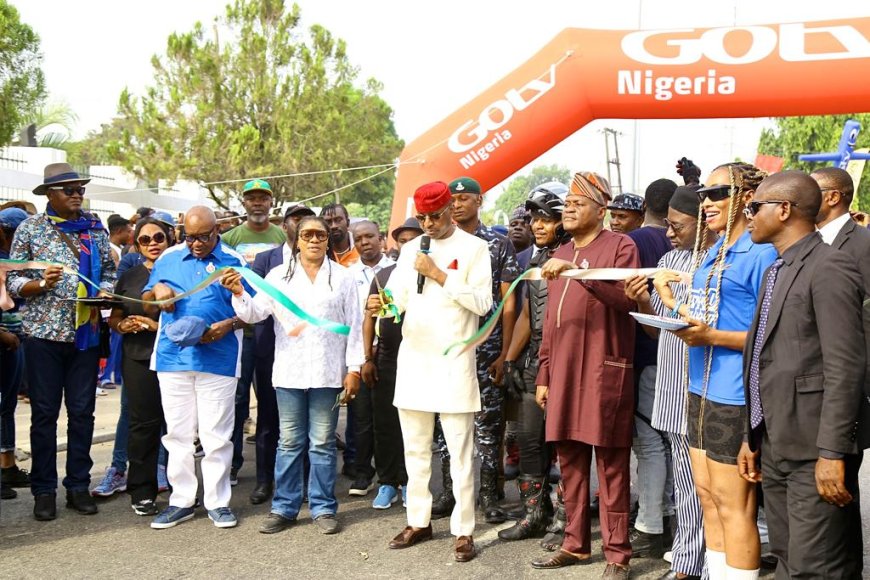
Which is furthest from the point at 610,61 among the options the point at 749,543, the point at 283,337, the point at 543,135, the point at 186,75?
the point at 186,75

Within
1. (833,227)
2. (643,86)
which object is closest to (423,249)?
(833,227)

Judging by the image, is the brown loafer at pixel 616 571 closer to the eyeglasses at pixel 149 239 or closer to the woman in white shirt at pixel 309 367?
the woman in white shirt at pixel 309 367

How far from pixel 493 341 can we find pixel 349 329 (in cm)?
99

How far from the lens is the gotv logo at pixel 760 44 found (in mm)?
→ 8883

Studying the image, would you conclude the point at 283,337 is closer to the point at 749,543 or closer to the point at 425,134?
the point at 749,543

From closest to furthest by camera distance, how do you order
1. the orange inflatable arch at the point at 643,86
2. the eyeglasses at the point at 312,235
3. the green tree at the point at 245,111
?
the eyeglasses at the point at 312,235, the orange inflatable arch at the point at 643,86, the green tree at the point at 245,111

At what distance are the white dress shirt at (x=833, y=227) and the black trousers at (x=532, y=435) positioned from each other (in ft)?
6.29

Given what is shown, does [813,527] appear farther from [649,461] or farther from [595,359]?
[649,461]

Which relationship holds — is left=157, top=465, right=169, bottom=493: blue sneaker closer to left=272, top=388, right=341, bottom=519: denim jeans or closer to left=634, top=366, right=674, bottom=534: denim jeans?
left=272, top=388, right=341, bottom=519: denim jeans

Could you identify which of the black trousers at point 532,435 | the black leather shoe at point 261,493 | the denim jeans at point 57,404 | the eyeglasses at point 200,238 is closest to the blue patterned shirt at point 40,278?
the denim jeans at point 57,404

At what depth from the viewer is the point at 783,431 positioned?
3.84 metres

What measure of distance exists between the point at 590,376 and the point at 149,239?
11.1 feet

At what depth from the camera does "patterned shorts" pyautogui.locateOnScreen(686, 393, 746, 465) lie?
14.3 ft

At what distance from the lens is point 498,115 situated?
9.80 meters
